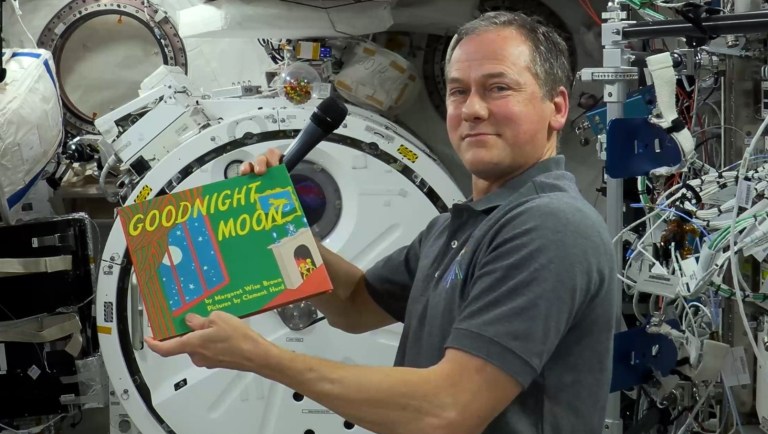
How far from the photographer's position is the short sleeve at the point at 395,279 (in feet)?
6.56

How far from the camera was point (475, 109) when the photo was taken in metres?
1.60

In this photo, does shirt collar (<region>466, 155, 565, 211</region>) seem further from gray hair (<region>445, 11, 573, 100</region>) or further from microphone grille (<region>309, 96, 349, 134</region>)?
microphone grille (<region>309, 96, 349, 134</region>)

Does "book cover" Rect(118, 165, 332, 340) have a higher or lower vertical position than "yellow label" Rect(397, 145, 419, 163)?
lower

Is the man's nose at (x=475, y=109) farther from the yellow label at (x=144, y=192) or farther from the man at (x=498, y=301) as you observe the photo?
the yellow label at (x=144, y=192)

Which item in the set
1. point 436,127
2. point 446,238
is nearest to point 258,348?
point 446,238

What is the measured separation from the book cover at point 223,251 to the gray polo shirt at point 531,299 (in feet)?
0.80

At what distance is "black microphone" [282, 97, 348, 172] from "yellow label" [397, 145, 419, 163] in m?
1.37

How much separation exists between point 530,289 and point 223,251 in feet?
2.09

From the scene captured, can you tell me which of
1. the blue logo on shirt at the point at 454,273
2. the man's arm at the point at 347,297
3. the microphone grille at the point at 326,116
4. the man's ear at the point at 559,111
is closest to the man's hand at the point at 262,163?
the microphone grille at the point at 326,116

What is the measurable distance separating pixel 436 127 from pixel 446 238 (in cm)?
252

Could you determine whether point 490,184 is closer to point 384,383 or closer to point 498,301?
point 498,301

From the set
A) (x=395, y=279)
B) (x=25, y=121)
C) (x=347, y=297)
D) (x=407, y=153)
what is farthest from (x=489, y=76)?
(x=25, y=121)

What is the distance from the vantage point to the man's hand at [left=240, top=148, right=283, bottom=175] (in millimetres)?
1766

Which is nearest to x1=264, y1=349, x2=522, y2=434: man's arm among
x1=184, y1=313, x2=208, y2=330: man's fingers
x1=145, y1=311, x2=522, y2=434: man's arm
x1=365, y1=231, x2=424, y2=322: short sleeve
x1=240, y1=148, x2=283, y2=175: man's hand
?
Result: x1=145, y1=311, x2=522, y2=434: man's arm
